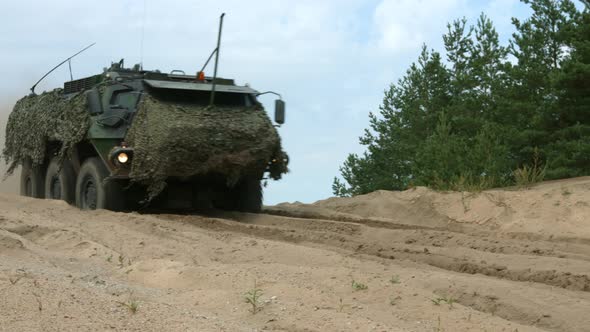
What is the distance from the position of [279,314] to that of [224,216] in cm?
832

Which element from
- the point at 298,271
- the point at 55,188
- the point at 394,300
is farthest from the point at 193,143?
the point at 394,300

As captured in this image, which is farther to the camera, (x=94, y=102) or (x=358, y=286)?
(x=94, y=102)

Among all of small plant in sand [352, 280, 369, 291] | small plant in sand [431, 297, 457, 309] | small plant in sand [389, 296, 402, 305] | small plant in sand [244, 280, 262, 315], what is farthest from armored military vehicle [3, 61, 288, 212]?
small plant in sand [431, 297, 457, 309]

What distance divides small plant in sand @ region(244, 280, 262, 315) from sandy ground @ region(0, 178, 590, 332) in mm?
31

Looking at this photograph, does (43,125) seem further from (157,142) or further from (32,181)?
(157,142)

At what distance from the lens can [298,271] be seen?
7949mm

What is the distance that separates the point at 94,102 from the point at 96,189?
4.49ft

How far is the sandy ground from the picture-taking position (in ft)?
20.5

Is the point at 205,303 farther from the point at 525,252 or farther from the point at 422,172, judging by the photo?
the point at 422,172

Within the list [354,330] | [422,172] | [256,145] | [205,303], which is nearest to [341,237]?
[256,145]

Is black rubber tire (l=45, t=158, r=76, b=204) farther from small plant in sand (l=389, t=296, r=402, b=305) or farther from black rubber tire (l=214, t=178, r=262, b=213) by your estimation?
small plant in sand (l=389, t=296, r=402, b=305)

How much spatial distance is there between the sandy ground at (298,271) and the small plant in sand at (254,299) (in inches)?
1.2

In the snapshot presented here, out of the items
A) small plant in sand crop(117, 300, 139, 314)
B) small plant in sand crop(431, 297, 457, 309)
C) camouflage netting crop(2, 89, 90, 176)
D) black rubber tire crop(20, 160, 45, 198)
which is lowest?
small plant in sand crop(431, 297, 457, 309)

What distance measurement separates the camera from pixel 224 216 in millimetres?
14633
